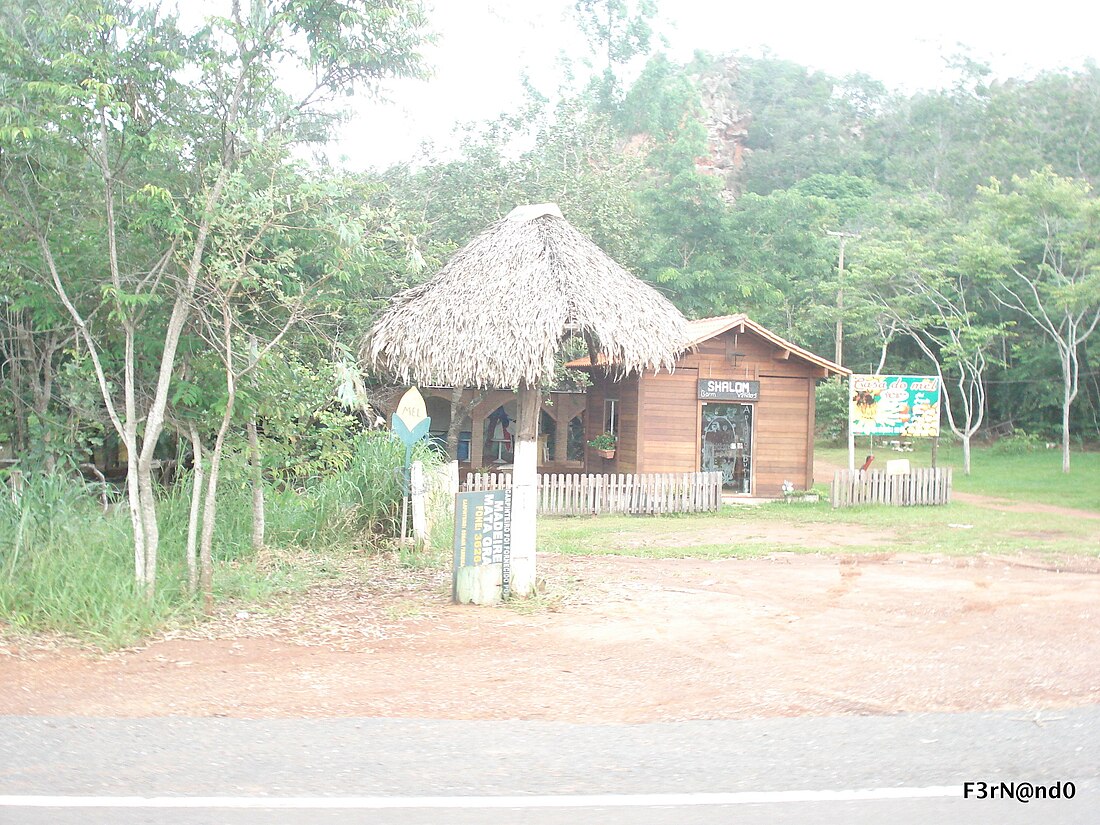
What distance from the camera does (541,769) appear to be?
5051 mm

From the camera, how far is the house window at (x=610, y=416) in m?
24.3

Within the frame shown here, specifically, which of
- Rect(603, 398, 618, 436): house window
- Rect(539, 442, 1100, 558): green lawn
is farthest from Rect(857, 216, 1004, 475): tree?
Rect(603, 398, 618, 436): house window

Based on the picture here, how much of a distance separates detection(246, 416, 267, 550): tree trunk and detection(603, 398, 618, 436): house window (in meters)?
13.7

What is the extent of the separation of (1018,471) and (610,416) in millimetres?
14490

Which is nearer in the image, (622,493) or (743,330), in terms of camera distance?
(622,493)

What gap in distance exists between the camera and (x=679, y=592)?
10336 millimetres

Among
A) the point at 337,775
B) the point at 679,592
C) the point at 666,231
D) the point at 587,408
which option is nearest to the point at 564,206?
the point at 587,408

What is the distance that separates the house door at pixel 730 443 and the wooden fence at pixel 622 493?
287cm

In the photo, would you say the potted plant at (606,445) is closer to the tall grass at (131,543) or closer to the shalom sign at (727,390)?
the shalom sign at (727,390)

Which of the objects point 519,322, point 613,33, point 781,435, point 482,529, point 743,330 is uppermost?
point 613,33

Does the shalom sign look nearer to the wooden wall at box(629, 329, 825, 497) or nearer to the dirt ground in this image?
the wooden wall at box(629, 329, 825, 497)

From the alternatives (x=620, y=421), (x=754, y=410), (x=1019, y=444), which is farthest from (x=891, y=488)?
(x=1019, y=444)

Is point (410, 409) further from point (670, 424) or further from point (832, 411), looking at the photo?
point (832, 411)

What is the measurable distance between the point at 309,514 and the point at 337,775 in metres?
7.54
